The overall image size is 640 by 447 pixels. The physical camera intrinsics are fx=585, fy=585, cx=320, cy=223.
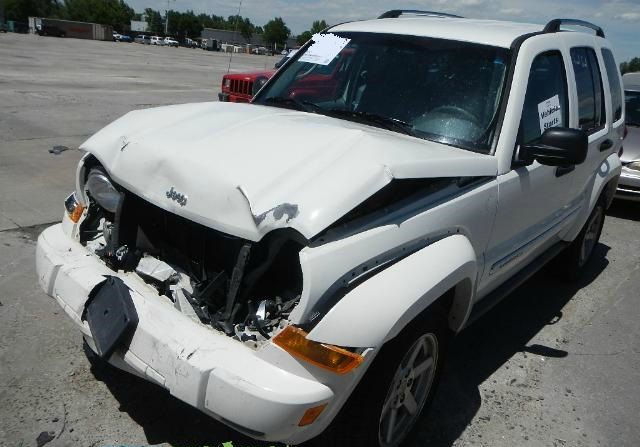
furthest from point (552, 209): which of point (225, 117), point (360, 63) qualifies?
point (225, 117)

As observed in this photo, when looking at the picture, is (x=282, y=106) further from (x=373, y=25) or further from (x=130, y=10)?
(x=130, y=10)

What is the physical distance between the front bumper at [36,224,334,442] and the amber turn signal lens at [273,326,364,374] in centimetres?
8

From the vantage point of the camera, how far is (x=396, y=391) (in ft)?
8.38

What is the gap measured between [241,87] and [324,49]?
254 inches

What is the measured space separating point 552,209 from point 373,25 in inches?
67.1

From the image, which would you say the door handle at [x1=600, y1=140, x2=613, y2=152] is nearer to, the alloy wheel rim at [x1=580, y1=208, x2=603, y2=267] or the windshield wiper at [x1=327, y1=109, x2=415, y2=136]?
the alloy wheel rim at [x1=580, y1=208, x2=603, y2=267]

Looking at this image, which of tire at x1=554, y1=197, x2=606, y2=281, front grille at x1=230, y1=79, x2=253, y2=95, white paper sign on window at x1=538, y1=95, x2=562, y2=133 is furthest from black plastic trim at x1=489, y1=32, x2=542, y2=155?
front grille at x1=230, y1=79, x2=253, y2=95

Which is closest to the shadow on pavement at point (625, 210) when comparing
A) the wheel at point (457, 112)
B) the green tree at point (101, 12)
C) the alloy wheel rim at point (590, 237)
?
the alloy wheel rim at point (590, 237)

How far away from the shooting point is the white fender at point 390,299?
203cm

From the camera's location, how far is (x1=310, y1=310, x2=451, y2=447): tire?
2.32 meters

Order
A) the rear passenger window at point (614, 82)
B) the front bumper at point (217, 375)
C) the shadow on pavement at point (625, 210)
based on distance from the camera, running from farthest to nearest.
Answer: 1. the shadow on pavement at point (625, 210)
2. the rear passenger window at point (614, 82)
3. the front bumper at point (217, 375)

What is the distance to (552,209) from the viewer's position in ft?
12.5

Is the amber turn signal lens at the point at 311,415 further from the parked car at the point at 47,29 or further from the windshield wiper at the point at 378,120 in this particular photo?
the parked car at the point at 47,29

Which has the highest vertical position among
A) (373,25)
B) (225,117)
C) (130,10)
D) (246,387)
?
(373,25)
